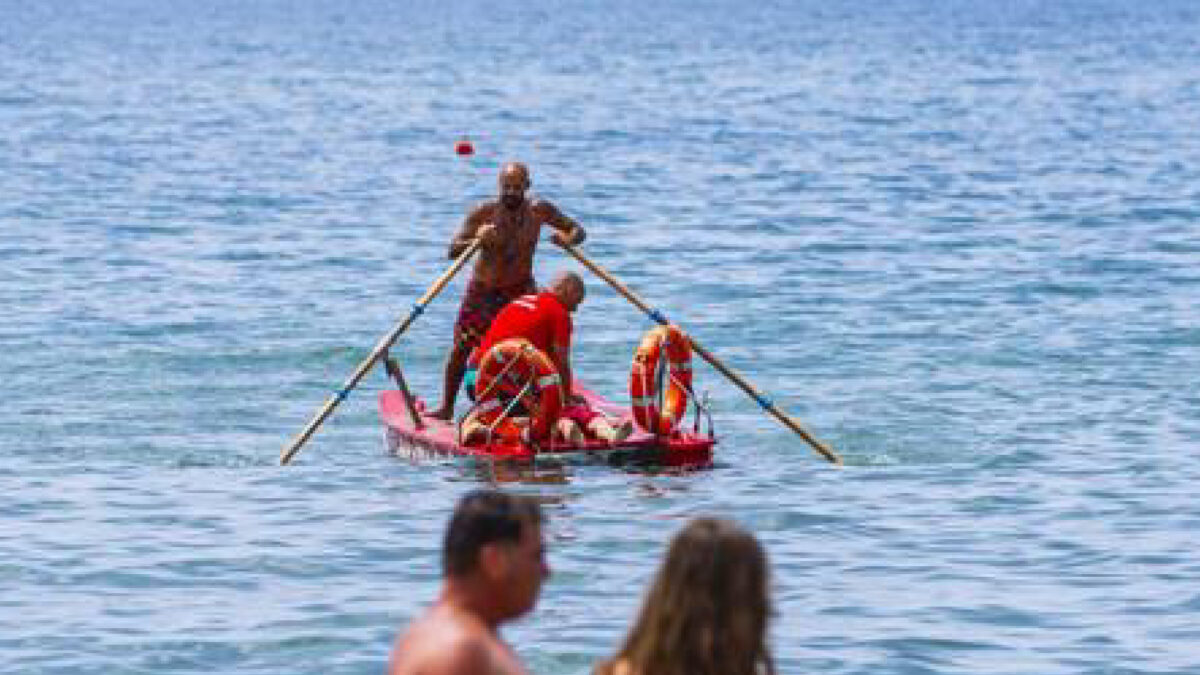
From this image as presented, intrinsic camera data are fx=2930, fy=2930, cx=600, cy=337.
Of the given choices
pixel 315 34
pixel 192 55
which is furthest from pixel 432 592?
pixel 315 34

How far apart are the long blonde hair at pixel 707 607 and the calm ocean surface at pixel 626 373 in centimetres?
774

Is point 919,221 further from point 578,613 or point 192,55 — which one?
point 192,55

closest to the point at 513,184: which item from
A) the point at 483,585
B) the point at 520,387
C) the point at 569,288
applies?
the point at 569,288

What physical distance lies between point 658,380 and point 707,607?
519 inches

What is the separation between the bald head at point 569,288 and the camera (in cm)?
2053

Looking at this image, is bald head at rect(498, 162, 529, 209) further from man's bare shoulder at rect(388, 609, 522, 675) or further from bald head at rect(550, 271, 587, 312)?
man's bare shoulder at rect(388, 609, 522, 675)

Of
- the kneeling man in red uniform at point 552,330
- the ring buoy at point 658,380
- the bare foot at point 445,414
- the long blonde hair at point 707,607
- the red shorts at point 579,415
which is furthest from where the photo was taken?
the bare foot at point 445,414

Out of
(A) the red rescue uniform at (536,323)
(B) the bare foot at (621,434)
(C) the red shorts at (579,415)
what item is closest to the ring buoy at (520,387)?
(A) the red rescue uniform at (536,323)

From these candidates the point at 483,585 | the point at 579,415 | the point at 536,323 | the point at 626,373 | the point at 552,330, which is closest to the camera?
the point at 483,585

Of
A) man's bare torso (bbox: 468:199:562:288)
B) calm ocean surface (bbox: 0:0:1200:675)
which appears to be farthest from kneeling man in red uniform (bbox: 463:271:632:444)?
man's bare torso (bbox: 468:199:562:288)

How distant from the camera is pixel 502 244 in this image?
21.7 metres

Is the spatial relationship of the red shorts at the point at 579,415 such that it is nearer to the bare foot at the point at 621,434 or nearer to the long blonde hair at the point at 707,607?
the bare foot at the point at 621,434

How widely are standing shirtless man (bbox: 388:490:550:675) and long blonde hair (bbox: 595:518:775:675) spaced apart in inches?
13.9

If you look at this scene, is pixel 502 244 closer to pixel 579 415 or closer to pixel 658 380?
pixel 579 415
